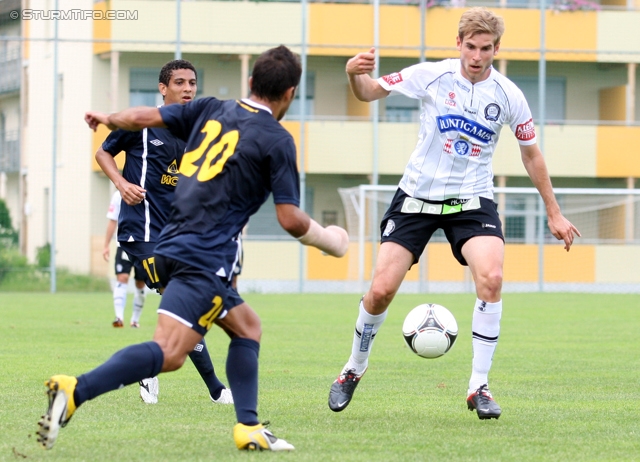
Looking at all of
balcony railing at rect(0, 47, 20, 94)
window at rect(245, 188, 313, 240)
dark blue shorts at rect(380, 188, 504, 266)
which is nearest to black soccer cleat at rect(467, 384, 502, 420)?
dark blue shorts at rect(380, 188, 504, 266)

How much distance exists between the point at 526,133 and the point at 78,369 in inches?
162

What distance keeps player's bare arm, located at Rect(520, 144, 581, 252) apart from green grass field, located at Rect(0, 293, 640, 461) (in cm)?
105

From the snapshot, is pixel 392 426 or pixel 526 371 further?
pixel 526 371

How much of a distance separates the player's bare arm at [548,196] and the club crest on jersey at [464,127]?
31 centimetres

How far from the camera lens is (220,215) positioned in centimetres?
477

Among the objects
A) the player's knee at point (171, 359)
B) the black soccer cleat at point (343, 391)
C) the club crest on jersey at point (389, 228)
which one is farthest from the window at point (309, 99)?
the player's knee at point (171, 359)

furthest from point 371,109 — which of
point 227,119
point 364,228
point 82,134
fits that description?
point 227,119

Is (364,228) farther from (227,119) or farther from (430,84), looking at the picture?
(227,119)

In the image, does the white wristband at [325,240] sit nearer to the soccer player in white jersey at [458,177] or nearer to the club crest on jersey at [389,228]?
the soccer player in white jersey at [458,177]

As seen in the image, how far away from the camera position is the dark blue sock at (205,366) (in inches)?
255

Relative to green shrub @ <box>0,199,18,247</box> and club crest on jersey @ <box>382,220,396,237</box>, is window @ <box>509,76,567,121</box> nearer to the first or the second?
green shrub @ <box>0,199,18,247</box>

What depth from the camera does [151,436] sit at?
5230mm

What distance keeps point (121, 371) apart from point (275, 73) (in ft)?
4.77

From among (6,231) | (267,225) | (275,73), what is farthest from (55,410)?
(267,225)
